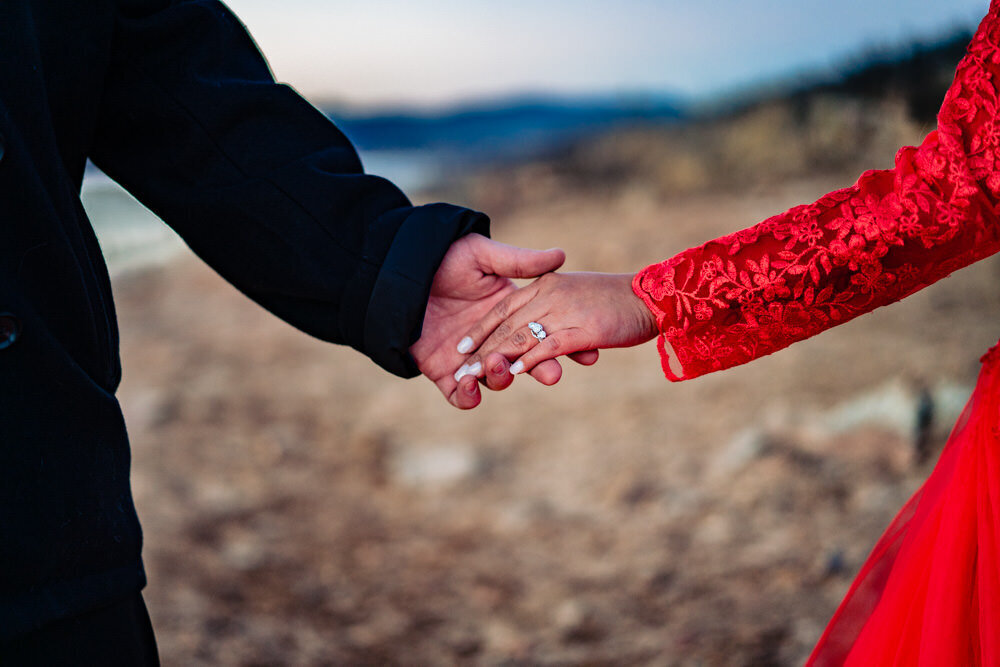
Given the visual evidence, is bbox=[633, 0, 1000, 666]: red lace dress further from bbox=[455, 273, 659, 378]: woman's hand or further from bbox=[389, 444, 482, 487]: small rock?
bbox=[389, 444, 482, 487]: small rock

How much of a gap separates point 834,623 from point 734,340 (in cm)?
56

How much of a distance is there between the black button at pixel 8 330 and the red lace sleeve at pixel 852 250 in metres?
1.03

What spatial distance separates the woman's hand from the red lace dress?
8 cm

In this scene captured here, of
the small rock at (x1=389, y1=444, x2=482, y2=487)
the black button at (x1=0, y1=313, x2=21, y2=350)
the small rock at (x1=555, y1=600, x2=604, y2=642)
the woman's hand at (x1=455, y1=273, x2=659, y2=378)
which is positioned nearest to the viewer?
the black button at (x1=0, y1=313, x2=21, y2=350)

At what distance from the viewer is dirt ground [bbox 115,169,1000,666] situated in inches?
116

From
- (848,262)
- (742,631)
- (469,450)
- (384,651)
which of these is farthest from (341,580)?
(848,262)

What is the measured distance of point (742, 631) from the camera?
2.77 metres

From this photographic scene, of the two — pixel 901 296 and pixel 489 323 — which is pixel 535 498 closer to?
pixel 489 323

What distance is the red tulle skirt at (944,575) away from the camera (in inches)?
49.3

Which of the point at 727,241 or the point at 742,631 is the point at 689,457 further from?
the point at 727,241

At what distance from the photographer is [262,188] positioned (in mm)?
1518

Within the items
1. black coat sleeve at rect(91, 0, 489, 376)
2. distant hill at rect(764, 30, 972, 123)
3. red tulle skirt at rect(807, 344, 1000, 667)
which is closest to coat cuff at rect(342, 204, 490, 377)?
black coat sleeve at rect(91, 0, 489, 376)

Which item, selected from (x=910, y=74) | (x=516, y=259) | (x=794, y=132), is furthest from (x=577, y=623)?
(x=794, y=132)

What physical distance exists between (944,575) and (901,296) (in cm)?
46
